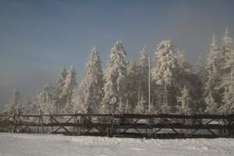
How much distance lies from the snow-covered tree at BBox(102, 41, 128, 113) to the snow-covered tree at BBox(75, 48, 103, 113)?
10.0 feet

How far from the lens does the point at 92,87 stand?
2739 inches

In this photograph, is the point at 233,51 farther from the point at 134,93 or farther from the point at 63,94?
the point at 63,94

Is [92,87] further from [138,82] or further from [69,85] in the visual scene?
[69,85]

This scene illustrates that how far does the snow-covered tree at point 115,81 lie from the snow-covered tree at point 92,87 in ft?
10.0

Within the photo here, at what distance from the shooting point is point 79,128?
1022 inches

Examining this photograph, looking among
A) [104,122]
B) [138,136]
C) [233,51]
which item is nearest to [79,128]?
[104,122]

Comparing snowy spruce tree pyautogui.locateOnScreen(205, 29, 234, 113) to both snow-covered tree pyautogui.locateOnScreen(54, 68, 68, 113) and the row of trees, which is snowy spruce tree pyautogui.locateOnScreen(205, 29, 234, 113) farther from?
snow-covered tree pyautogui.locateOnScreen(54, 68, 68, 113)

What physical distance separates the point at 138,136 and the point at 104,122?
316cm

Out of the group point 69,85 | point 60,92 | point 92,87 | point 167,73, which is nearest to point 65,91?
point 69,85

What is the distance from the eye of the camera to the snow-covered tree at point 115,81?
6525 cm

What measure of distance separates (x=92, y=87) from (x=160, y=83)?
13579 mm

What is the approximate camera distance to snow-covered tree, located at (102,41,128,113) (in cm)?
6525

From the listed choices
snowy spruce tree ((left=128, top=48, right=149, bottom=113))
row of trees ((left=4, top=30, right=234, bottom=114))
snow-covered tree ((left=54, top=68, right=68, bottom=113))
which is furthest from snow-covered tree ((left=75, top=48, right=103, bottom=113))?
snow-covered tree ((left=54, top=68, right=68, bottom=113))

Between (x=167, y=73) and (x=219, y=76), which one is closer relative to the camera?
(x=219, y=76)
